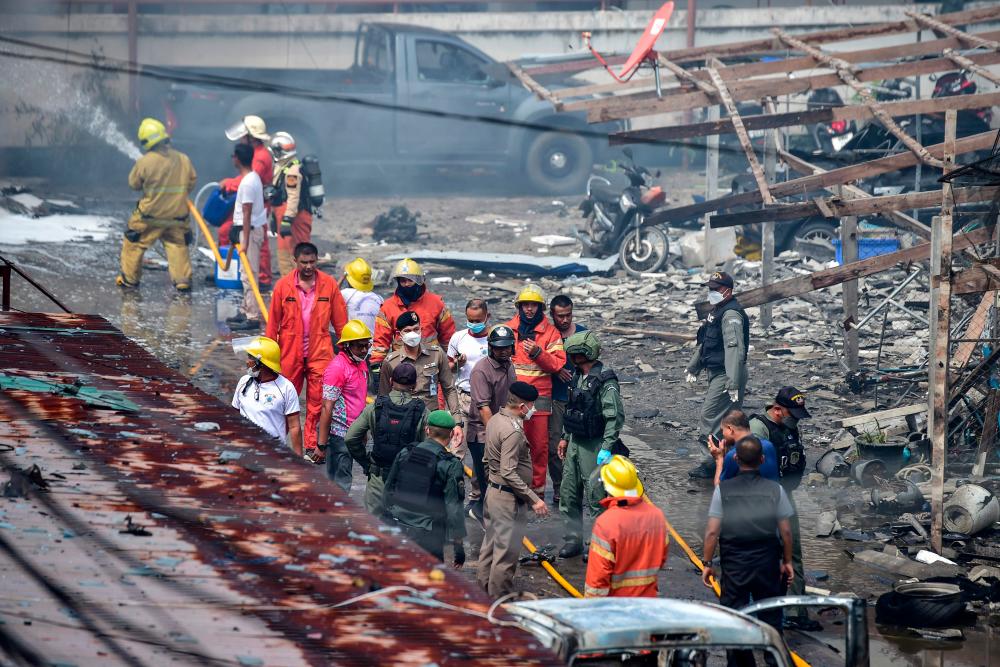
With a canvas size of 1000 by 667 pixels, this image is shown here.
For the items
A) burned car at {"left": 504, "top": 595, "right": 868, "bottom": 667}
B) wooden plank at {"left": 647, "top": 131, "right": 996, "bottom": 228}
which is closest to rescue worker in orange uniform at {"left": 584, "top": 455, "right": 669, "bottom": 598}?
burned car at {"left": 504, "top": 595, "right": 868, "bottom": 667}

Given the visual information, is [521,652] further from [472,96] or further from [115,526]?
[472,96]

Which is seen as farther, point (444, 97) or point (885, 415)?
point (444, 97)

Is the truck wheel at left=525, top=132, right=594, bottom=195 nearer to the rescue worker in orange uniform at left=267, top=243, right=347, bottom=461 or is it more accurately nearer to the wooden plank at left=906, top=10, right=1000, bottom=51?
the wooden plank at left=906, top=10, right=1000, bottom=51

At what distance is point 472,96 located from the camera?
65.5ft

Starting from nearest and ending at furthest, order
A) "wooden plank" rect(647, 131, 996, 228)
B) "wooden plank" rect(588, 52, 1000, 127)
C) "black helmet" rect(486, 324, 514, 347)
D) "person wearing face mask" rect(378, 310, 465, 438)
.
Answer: "black helmet" rect(486, 324, 514, 347)
"person wearing face mask" rect(378, 310, 465, 438)
"wooden plank" rect(647, 131, 996, 228)
"wooden plank" rect(588, 52, 1000, 127)

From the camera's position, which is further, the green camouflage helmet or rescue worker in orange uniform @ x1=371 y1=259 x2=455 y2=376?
rescue worker in orange uniform @ x1=371 y1=259 x2=455 y2=376

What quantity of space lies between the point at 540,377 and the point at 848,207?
3.73 m

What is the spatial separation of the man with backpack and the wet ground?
117 centimetres

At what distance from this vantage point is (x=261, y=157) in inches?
518

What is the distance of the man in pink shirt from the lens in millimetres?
8219

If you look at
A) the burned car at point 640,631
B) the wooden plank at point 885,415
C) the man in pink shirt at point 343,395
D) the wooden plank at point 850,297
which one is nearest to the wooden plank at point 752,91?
the wooden plank at point 850,297

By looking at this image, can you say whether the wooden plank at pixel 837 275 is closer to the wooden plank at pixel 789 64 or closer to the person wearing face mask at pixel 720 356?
the person wearing face mask at pixel 720 356

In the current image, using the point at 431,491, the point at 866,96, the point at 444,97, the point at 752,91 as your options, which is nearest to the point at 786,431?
the point at 431,491

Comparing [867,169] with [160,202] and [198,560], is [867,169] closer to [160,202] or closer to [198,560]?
[160,202]
